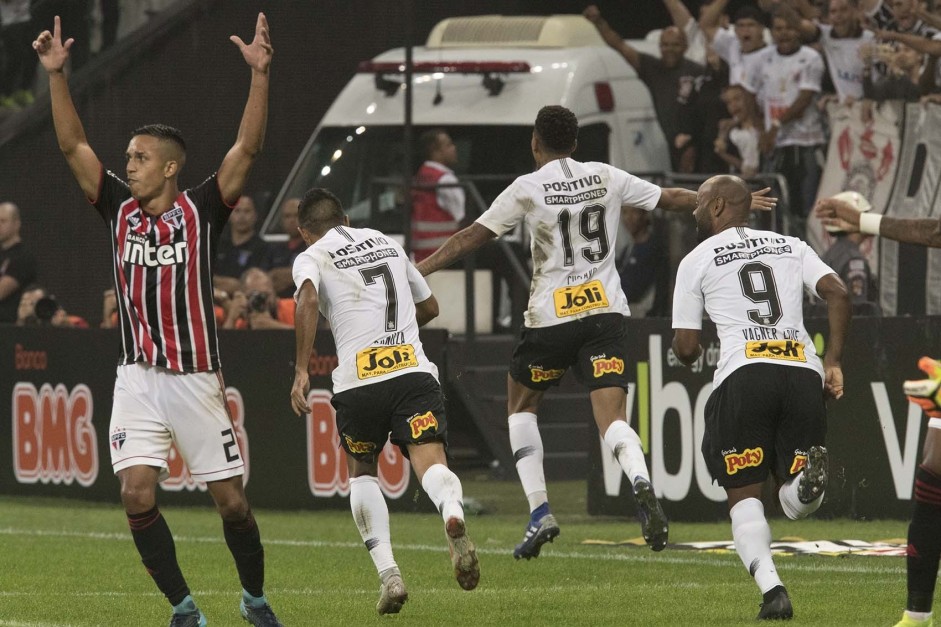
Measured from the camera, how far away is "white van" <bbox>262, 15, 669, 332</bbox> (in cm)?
1667

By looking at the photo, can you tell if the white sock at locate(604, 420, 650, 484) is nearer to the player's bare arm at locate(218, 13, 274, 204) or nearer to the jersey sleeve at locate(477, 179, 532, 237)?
the jersey sleeve at locate(477, 179, 532, 237)

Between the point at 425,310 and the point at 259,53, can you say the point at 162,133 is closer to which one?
the point at 259,53

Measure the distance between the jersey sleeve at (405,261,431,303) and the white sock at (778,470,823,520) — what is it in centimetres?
208

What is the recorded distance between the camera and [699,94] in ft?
56.0

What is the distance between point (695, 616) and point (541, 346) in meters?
2.20

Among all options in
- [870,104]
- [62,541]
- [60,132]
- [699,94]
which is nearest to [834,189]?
[870,104]

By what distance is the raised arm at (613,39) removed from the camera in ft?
57.4

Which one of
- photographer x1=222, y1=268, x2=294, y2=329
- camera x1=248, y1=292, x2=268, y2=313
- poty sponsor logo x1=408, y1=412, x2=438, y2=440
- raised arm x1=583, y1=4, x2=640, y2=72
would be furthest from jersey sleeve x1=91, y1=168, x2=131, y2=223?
raised arm x1=583, y1=4, x2=640, y2=72

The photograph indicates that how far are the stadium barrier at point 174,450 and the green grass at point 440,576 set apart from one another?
0.44 metres

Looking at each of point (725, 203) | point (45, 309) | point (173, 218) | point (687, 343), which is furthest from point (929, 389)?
point (45, 309)

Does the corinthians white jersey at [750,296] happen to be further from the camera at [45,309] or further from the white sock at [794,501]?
the camera at [45,309]

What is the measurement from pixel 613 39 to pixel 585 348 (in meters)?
8.04

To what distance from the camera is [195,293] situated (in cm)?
786

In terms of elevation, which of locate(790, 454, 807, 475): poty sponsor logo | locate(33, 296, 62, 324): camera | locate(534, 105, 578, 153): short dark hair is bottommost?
locate(33, 296, 62, 324): camera
